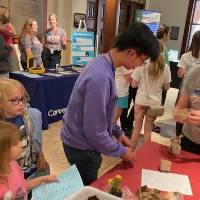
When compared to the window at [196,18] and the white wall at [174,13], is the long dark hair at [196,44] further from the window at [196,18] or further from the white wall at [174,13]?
the window at [196,18]

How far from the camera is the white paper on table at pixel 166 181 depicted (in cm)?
132

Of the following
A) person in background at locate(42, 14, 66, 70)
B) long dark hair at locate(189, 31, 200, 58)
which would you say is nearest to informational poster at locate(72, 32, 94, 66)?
person in background at locate(42, 14, 66, 70)

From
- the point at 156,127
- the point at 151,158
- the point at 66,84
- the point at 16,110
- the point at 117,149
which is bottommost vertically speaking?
the point at 156,127

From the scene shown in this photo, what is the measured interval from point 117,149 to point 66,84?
9.23 feet

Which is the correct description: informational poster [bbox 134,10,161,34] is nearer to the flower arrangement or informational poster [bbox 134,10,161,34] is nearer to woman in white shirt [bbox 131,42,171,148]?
woman in white shirt [bbox 131,42,171,148]

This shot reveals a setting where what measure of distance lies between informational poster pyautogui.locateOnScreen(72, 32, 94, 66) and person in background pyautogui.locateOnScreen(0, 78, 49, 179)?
11.7 ft

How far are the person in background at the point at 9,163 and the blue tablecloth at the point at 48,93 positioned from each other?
2.52 meters

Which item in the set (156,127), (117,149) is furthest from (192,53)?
(117,149)

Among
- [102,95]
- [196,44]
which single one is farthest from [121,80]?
[102,95]

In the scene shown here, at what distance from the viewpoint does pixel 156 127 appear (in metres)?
4.29

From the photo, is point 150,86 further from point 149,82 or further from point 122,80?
point 122,80

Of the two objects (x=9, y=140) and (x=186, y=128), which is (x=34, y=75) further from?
(x=9, y=140)

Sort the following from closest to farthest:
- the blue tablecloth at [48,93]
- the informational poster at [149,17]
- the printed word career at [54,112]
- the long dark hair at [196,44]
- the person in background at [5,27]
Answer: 1. the long dark hair at [196,44]
2. the blue tablecloth at [48,93]
3. the printed word career at [54,112]
4. the person in background at [5,27]
5. the informational poster at [149,17]

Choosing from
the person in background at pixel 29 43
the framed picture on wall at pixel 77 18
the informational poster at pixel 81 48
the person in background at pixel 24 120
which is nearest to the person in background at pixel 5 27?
the person in background at pixel 29 43
